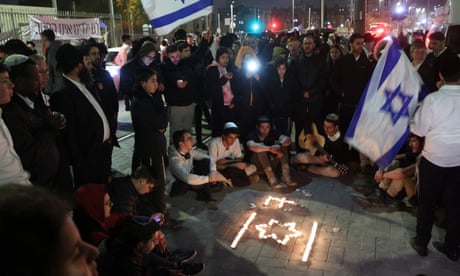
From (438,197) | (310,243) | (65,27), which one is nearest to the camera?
(438,197)

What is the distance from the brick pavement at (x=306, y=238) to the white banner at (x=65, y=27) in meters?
10.6

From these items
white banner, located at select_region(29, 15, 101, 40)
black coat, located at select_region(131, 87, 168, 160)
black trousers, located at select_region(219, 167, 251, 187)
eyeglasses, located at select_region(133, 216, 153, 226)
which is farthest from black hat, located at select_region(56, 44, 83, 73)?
white banner, located at select_region(29, 15, 101, 40)

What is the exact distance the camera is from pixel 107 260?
3254 millimetres

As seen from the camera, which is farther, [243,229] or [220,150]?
[220,150]

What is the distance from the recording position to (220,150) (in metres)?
6.63

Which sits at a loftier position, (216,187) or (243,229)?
(216,187)

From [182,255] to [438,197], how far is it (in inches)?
101

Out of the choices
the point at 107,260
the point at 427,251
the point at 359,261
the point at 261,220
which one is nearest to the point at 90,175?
the point at 107,260

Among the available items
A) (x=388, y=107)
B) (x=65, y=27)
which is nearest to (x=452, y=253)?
(x=388, y=107)

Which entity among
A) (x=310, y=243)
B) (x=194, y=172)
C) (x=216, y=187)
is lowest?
(x=310, y=243)

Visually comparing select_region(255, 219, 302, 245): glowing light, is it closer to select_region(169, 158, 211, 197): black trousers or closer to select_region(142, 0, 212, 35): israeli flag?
select_region(169, 158, 211, 197): black trousers

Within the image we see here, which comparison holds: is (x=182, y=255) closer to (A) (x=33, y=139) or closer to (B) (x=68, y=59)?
(A) (x=33, y=139)

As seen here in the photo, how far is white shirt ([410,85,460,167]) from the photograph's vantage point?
3768mm

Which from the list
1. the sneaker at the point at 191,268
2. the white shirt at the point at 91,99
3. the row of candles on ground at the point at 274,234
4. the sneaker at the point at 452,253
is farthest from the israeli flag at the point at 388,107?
the white shirt at the point at 91,99
